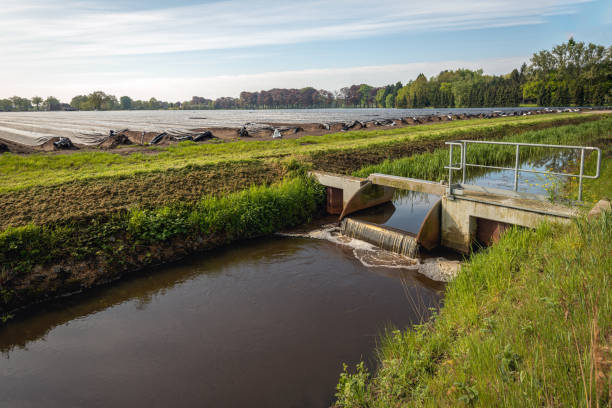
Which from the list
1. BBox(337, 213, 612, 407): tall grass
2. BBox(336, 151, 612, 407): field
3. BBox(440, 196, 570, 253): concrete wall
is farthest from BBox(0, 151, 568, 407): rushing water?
BBox(440, 196, 570, 253): concrete wall

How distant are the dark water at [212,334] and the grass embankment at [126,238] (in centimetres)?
60

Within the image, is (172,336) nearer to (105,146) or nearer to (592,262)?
(592,262)

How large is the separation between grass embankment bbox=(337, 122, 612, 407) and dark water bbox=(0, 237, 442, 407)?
1147mm

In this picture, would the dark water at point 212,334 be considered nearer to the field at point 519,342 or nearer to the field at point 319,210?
the field at point 319,210

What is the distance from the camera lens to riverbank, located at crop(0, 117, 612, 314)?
30.1 ft

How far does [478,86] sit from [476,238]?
544 ft

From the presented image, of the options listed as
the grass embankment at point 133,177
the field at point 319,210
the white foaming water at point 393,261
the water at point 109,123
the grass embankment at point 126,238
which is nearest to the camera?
the field at point 319,210

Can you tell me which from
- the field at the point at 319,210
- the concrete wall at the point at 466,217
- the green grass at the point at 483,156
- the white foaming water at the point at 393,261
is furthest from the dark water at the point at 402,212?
the white foaming water at the point at 393,261

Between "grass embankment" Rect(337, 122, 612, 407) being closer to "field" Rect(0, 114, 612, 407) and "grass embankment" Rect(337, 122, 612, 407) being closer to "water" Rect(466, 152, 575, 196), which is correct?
"field" Rect(0, 114, 612, 407)

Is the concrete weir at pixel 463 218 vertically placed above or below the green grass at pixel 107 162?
below

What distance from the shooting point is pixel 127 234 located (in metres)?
10.9

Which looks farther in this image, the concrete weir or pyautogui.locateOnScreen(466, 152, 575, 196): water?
pyautogui.locateOnScreen(466, 152, 575, 196): water

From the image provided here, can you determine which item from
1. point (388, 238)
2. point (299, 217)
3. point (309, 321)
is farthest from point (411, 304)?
point (299, 217)

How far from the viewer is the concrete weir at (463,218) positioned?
32.0ft
